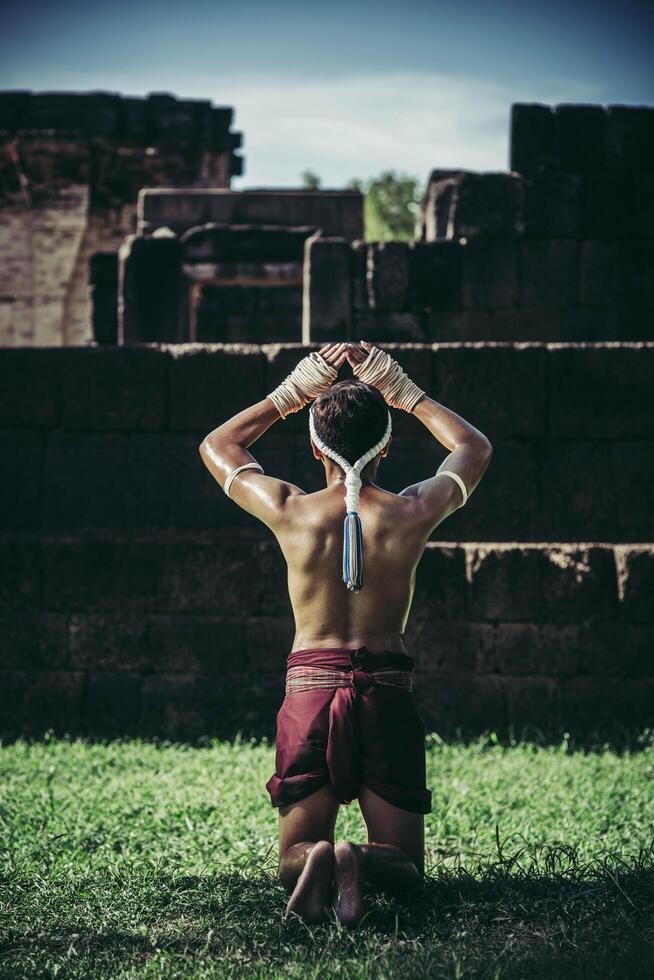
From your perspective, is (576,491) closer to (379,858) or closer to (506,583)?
(506,583)

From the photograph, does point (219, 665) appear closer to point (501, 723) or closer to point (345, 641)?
point (501, 723)

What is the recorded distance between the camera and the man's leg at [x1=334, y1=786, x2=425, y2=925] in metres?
2.90

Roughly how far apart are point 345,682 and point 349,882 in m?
0.59

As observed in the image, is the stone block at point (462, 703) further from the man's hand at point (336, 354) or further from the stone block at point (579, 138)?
the stone block at point (579, 138)

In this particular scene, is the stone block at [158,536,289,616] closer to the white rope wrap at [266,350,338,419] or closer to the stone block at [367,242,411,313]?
the white rope wrap at [266,350,338,419]

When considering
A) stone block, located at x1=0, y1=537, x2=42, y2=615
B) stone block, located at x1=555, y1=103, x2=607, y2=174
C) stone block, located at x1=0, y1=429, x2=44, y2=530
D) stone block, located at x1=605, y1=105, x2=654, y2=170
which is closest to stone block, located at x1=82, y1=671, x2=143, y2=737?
stone block, located at x1=0, y1=537, x2=42, y2=615

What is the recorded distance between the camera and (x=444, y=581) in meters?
5.87

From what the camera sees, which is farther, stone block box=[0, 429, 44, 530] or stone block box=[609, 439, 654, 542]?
stone block box=[0, 429, 44, 530]

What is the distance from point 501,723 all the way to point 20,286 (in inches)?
560

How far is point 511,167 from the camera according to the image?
884 centimetres

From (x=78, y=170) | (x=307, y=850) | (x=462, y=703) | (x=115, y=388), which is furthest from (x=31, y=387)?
(x=78, y=170)

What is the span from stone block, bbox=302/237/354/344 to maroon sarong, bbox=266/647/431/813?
5322mm

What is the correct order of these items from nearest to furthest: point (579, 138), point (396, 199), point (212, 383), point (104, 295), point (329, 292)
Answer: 1. point (212, 383)
2. point (329, 292)
3. point (579, 138)
4. point (104, 295)
5. point (396, 199)

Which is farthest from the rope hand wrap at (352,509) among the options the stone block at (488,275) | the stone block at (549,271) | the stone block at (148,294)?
the stone block at (148,294)
